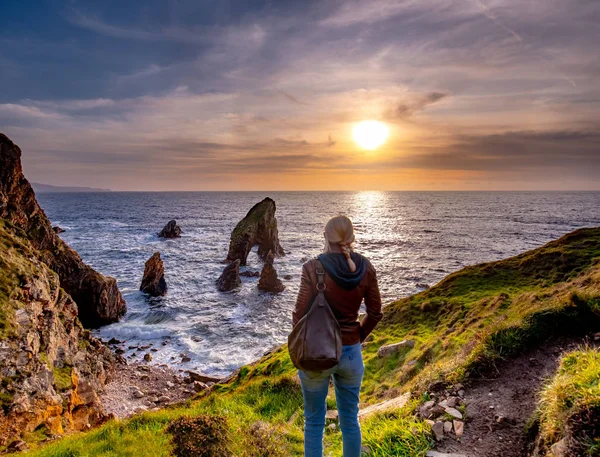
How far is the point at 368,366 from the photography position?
14.2 meters

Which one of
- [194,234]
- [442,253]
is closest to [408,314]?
[442,253]

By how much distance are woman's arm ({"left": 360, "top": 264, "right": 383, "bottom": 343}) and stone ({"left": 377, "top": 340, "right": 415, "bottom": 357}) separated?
10.9 metres

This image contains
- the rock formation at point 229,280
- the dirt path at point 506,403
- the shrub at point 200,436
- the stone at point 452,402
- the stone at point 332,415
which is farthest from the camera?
the rock formation at point 229,280

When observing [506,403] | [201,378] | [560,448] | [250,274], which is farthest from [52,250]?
[560,448]

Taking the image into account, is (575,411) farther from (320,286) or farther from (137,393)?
(137,393)

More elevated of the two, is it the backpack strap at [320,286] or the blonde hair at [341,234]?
the blonde hair at [341,234]

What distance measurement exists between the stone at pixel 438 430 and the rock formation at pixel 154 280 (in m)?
36.5

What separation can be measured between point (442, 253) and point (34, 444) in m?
59.9

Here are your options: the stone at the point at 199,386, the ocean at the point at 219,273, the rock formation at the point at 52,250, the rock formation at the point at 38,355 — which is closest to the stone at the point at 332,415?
the rock formation at the point at 38,355

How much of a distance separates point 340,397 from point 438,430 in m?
2.15

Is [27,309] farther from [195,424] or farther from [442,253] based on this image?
[442,253]

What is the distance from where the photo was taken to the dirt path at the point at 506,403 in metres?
4.82

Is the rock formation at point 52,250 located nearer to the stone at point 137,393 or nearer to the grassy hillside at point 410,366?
the stone at point 137,393

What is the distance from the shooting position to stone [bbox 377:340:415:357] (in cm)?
1426
